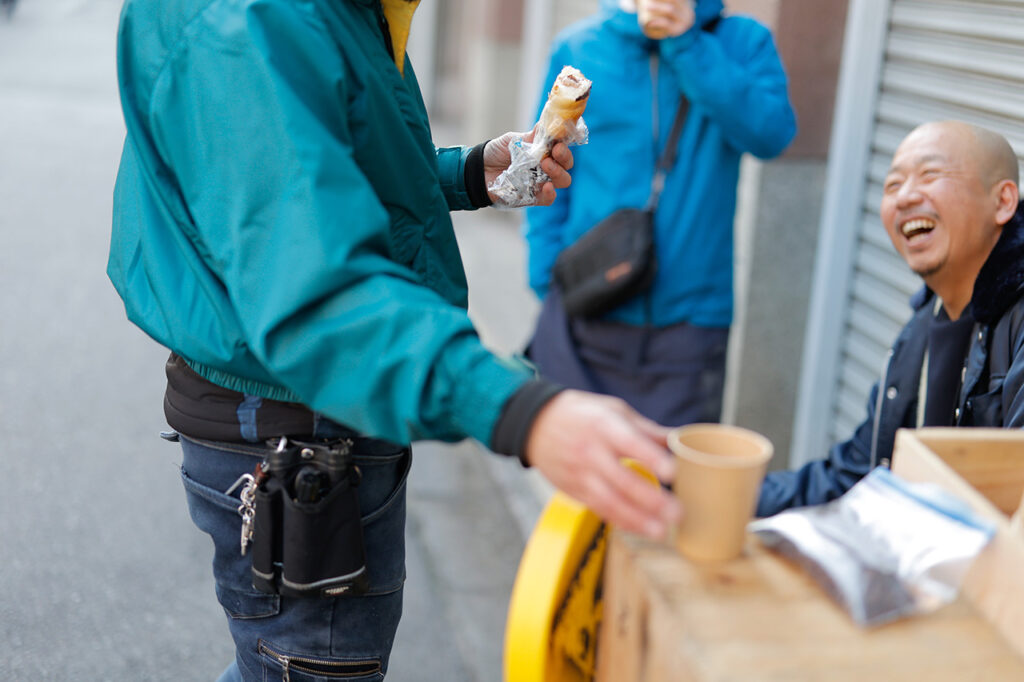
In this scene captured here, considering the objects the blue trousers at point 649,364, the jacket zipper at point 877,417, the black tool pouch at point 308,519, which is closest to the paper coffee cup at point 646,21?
the blue trousers at point 649,364

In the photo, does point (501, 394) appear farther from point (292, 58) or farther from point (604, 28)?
point (604, 28)

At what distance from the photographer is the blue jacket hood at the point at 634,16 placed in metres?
3.58

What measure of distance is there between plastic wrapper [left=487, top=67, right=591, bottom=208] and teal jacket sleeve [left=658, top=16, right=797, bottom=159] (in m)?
1.43

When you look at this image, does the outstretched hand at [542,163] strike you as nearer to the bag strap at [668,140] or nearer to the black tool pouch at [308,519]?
the black tool pouch at [308,519]

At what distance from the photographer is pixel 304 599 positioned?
74.2 inches

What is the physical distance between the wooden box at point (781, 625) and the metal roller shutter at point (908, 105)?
232 centimetres

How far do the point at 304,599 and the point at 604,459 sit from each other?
796mm

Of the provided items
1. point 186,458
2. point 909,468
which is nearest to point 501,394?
point 909,468

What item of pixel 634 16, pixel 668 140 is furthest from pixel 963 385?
pixel 634 16

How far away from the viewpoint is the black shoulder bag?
365cm

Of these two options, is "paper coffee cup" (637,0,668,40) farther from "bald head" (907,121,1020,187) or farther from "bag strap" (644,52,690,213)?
"bald head" (907,121,1020,187)

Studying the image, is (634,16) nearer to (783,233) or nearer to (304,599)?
(783,233)

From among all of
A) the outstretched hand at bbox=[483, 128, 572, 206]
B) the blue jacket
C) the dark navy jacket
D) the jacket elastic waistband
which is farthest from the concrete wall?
the jacket elastic waistband

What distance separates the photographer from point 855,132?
4320 millimetres
